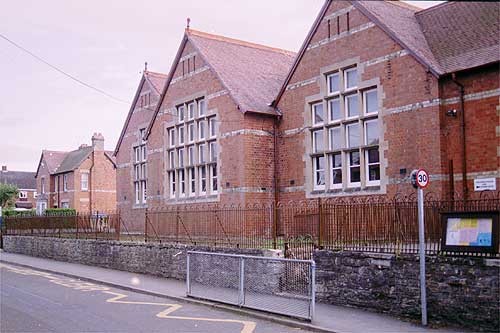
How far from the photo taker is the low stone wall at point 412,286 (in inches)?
365

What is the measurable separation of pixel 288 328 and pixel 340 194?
9.95 metres

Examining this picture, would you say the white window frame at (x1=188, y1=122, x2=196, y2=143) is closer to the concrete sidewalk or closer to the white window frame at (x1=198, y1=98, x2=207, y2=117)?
the white window frame at (x1=198, y1=98, x2=207, y2=117)

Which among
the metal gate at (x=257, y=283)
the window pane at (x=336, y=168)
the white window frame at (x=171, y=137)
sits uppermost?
the white window frame at (x=171, y=137)

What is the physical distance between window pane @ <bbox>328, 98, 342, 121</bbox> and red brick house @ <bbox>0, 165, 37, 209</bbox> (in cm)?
7012

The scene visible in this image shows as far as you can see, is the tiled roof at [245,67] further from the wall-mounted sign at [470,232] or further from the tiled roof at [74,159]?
the tiled roof at [74,159]

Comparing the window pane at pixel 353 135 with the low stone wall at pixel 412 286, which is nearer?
the low stone wall at pixel 412 286

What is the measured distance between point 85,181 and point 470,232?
54.2m

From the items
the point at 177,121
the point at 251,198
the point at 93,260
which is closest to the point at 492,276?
the point at 251,198

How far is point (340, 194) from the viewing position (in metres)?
19.6

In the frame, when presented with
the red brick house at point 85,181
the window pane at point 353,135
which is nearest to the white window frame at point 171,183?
the window pane at point 353,135

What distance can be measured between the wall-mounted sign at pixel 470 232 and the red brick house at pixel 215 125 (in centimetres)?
1311

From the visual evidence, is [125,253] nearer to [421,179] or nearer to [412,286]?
[412,286]

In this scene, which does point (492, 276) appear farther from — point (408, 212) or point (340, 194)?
point (340, 194)

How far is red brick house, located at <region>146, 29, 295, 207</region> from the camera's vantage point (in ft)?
75.3
